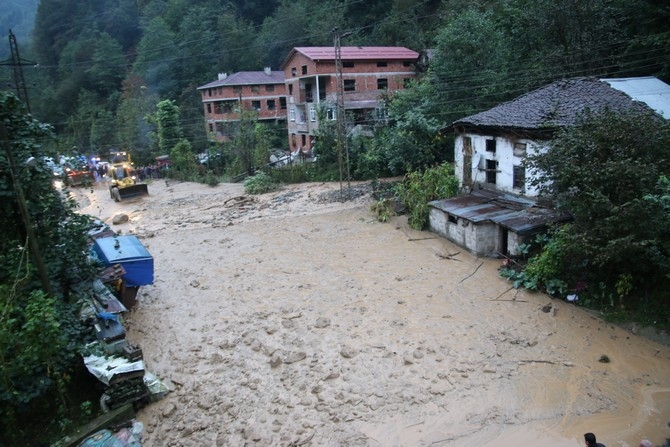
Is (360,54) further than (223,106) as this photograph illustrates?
No

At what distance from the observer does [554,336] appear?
1128cm

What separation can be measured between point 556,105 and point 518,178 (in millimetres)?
2896

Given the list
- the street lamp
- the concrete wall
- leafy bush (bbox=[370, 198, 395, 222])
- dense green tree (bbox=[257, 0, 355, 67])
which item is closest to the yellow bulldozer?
leafy bush (bbox=[370, 198, 395, 222])

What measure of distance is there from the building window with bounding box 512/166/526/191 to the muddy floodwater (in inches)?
135

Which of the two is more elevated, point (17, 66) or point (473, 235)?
point (17, 66)

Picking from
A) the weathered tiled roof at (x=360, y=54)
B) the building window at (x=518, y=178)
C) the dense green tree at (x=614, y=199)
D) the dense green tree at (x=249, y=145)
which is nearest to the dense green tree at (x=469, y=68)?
the building window at (x=518, y=178)

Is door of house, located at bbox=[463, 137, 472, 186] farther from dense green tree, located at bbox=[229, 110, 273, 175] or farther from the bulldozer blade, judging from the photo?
the bulldozer blade

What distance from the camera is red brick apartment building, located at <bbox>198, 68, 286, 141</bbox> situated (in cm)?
4719

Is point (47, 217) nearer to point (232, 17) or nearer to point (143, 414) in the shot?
point (143, 414)

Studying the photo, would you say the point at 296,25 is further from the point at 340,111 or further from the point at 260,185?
the point at 340,111

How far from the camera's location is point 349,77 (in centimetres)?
3841

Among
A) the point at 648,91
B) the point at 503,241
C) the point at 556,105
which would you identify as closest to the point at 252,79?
the point at 556,105

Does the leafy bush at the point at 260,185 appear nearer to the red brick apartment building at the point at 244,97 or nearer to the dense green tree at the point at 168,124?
the red brick apartment building at the point at 244,97

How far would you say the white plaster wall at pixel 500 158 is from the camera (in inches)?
678
